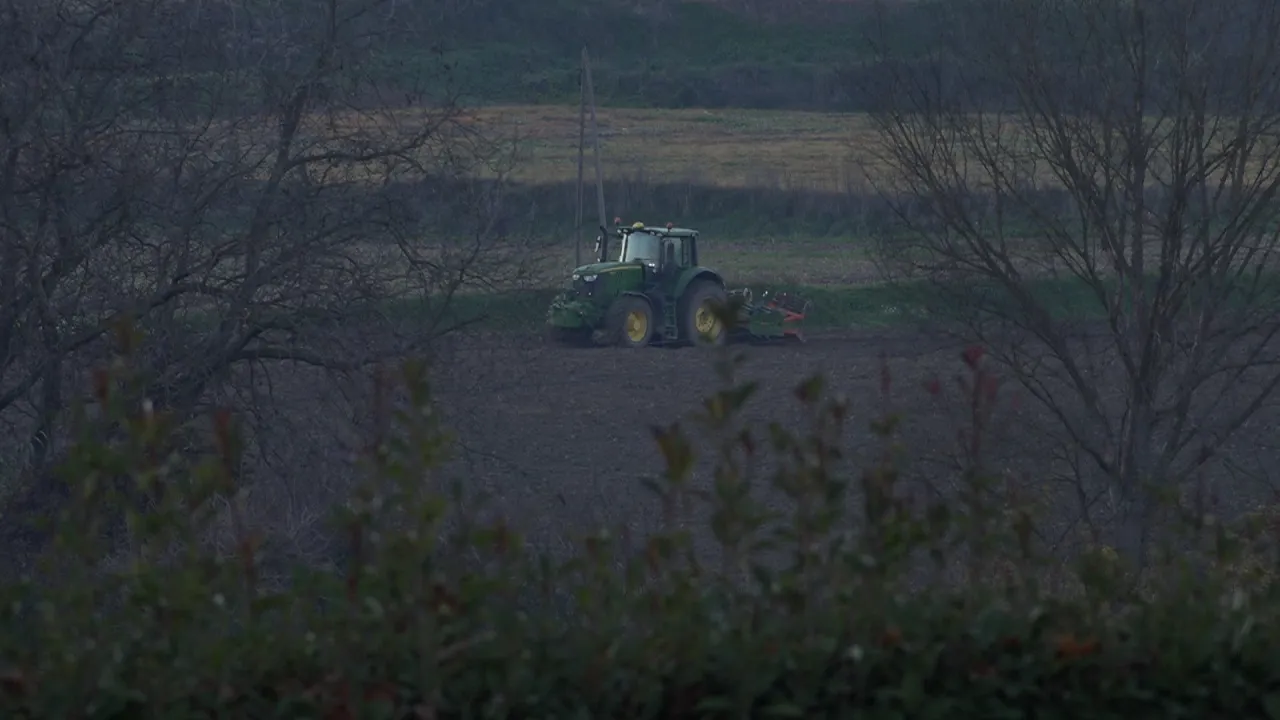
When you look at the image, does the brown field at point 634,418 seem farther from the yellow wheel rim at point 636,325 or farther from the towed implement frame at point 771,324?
the yellow wheel rim at point 636,325

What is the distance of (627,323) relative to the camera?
2606 cm

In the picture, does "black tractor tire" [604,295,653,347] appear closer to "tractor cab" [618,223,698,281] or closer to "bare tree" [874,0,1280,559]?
"tractor cab" [618,223,698,281]

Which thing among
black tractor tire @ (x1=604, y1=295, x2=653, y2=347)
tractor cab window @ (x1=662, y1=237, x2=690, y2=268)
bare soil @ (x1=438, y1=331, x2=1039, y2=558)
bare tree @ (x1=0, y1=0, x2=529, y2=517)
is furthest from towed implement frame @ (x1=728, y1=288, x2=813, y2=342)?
bare tree @ (x1=0, y1=0, x2=529, y2=517)

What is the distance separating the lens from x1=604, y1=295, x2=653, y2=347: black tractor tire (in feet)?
84.6

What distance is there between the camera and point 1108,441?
13.7 meters

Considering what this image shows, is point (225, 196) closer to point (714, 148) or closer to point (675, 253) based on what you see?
point (675, 253)

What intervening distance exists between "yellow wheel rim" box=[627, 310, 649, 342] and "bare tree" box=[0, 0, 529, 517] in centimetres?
1565

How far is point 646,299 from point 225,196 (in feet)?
55.7

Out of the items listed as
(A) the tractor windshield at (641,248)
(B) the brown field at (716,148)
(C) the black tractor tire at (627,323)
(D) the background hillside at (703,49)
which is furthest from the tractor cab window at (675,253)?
(B) the brown field at (716,148)

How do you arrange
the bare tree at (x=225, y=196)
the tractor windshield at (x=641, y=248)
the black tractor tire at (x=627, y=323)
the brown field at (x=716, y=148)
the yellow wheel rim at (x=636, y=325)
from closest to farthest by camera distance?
the bare tree at (x=225, y=196)
the black tractor tire at (x=627, y=323)
the yellow wheel rim at (x=636, y=325)
the tractor windshield at (x=641, y=248)
the brown field at (x=716, y=148)

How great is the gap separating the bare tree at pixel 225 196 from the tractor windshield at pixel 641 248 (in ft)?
52.2

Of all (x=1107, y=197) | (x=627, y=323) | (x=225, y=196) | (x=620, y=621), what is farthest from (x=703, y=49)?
(x=620, y=621)

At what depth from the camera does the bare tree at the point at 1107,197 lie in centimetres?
1326

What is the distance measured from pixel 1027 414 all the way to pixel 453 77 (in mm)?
6299
